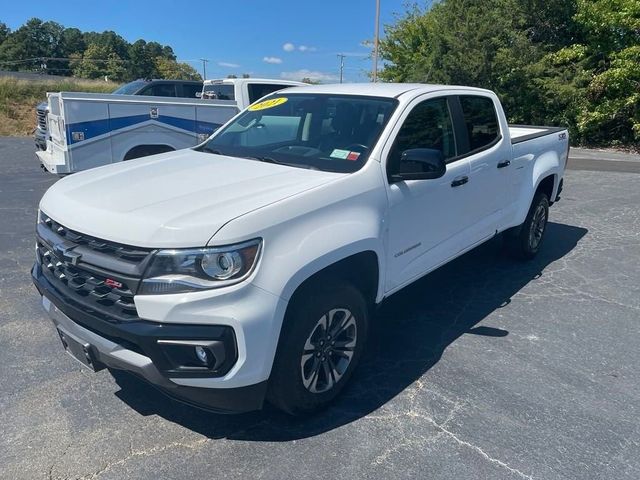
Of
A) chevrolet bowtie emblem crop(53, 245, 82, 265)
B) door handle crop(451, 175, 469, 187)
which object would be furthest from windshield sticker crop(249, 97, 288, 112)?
chevrolet bowtie emblem crop(53, 245, 82, 265)

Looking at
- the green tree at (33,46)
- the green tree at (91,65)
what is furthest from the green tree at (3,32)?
the green tree at (91,65)

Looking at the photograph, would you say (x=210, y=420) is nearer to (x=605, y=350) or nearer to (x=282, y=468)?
(x=282, y=468)

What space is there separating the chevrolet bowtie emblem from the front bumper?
0.77 feet

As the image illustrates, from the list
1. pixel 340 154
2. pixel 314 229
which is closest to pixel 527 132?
pixel 340 154

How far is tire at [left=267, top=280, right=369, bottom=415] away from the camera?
2.71 metres

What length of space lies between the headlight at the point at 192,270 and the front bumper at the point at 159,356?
0.59ft

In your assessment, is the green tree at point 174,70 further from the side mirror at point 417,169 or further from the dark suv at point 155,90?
the side mirror at point 417,169

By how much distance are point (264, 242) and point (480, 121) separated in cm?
295

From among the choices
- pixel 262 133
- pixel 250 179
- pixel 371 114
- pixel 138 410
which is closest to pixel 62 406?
pixel 138 410

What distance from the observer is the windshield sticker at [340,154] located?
3413mm

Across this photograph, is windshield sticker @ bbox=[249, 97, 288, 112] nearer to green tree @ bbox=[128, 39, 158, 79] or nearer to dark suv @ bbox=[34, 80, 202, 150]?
dark suv @ bbox=[34, 80, 202, 150]

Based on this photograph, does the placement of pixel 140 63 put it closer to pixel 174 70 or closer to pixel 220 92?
pixel 174 70

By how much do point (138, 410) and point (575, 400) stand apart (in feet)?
8.89

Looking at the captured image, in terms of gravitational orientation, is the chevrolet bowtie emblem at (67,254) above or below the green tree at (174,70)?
below
